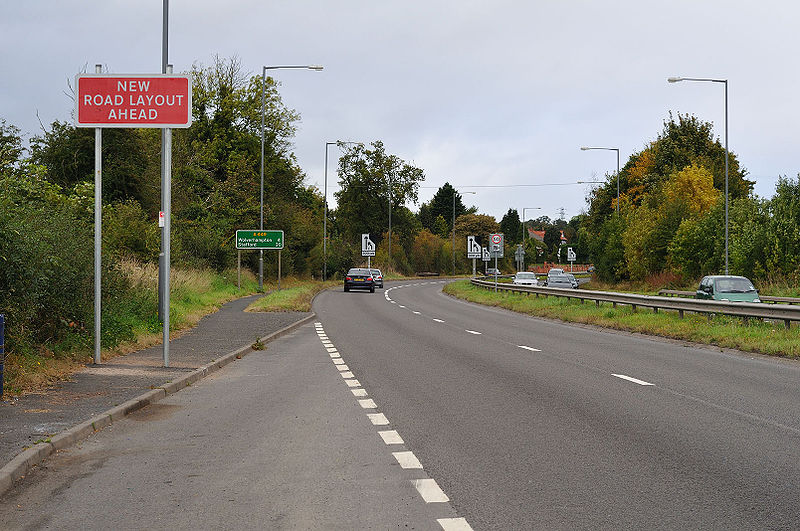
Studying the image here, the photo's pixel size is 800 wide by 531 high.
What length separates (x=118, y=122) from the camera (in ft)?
42.5

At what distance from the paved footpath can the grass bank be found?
10.8 inches

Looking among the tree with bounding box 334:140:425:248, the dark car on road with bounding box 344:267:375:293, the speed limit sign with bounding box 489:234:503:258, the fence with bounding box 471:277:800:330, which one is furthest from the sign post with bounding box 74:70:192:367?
the tree with bounding box 334:140:425:248

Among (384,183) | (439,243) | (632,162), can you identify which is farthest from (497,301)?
(439,243)

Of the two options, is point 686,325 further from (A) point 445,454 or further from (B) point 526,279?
(B) point 526,279

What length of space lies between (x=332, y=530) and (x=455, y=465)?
1.82 meters

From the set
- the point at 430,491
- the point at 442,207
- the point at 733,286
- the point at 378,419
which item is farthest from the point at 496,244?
the point at 442,207

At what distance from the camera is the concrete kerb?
242 inches

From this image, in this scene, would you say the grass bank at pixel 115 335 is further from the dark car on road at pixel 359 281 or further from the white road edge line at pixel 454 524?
the dark car on road at pixel 359 281

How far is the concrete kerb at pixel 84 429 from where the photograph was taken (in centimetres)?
614

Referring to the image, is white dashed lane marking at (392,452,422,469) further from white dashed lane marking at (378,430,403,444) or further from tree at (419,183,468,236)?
tree at (419,183,468,236)

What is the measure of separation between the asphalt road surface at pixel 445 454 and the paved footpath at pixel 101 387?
1.45 feet

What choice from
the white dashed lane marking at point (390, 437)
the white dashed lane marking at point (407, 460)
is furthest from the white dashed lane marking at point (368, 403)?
the white dashed lane marking at point (407, 460)

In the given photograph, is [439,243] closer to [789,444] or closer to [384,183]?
[384,183]

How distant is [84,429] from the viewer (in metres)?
7.90
